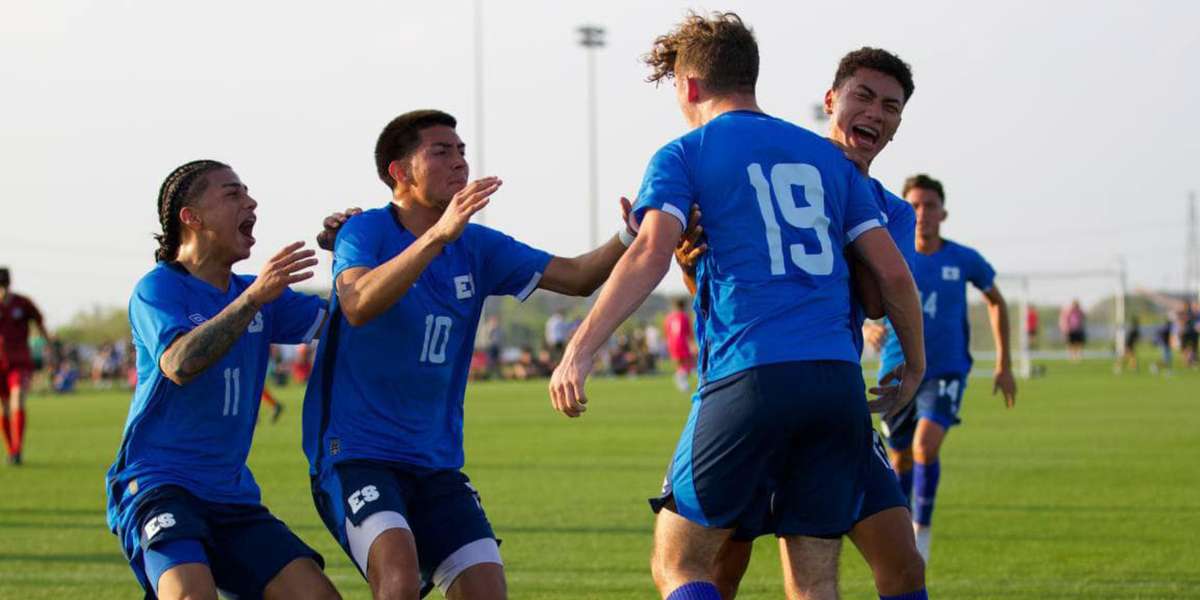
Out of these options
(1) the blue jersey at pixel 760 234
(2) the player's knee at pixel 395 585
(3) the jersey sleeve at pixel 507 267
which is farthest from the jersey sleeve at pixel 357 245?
(1) the blue jersey at pixel 760 234

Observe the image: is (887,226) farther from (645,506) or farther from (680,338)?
(680,338)

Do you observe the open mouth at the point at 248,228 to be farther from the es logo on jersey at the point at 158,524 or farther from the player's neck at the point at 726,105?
the player's neck at the point at 726,105

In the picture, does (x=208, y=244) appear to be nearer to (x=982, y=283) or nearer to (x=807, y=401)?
(x=807, y=401)

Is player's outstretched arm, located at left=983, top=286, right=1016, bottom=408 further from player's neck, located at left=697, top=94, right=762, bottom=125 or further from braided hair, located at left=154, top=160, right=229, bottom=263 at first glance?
braided hair, located at left=154, top=160, right=229, bottom=263

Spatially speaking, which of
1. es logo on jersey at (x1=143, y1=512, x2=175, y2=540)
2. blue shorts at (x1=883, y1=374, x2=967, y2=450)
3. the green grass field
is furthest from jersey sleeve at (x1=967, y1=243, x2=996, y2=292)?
es logo on jersey at (x1=143, y1=512, x2=175, y2=540)

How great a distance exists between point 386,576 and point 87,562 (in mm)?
5112

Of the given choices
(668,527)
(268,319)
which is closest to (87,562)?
(268,319)

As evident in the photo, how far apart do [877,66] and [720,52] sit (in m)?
1.26

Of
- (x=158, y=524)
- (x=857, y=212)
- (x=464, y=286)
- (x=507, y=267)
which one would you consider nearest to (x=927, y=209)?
(x=507, y=267)

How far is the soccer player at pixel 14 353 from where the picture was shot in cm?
1605

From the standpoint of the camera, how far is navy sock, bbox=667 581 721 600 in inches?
171

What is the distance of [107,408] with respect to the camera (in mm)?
31047

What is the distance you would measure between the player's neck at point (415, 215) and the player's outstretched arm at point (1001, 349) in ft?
17.2

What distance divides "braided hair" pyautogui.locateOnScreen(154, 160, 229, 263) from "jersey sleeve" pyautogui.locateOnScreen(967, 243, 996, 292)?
6013 mm
